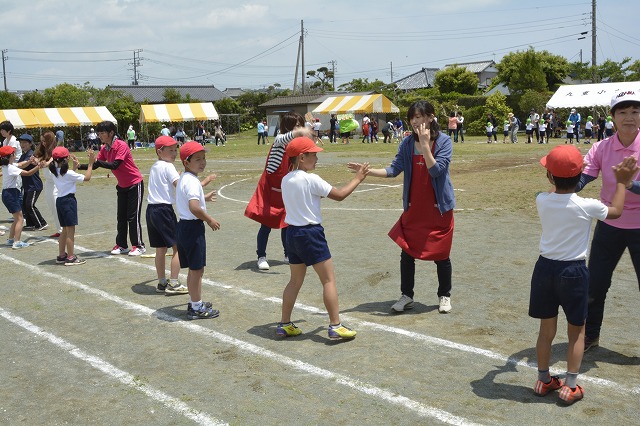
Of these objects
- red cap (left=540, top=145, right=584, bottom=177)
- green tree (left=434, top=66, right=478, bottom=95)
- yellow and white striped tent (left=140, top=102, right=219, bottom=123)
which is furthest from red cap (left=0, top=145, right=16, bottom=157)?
green tree (left=434, top=66, right=478, bottom=95)

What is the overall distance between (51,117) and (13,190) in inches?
1613

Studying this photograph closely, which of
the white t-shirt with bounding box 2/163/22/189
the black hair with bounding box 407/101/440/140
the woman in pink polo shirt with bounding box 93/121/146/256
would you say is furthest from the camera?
the white t-shirt with bounding box 2/163/22/189

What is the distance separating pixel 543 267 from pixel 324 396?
70.1 inches

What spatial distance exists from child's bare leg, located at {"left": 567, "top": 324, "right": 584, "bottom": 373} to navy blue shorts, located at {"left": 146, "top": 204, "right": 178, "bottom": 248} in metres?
4.91

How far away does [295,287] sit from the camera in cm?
610

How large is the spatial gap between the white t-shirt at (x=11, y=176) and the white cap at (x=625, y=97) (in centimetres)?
939

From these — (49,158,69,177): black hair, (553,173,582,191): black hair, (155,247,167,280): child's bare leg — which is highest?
(553,173,582,191): black hair

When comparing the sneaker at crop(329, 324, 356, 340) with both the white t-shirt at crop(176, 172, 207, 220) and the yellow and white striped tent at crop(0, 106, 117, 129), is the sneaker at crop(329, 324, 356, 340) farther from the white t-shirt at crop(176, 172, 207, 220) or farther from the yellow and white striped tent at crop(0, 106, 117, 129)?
the yellow and white striped tent at crop(0, 106, 117, 129)

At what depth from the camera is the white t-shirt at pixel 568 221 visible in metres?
4.60

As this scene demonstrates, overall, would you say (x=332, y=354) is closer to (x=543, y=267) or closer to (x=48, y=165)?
(x=543, y=267)

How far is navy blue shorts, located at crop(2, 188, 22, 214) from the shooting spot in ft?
36.6

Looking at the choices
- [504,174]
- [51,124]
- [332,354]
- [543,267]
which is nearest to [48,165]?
[332,354]

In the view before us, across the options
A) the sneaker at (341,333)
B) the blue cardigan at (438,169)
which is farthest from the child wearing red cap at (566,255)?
the blue cardigan at (438,169)

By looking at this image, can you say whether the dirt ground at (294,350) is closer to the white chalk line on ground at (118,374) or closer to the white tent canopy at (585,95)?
the white chalk line on ground at (118,374)
